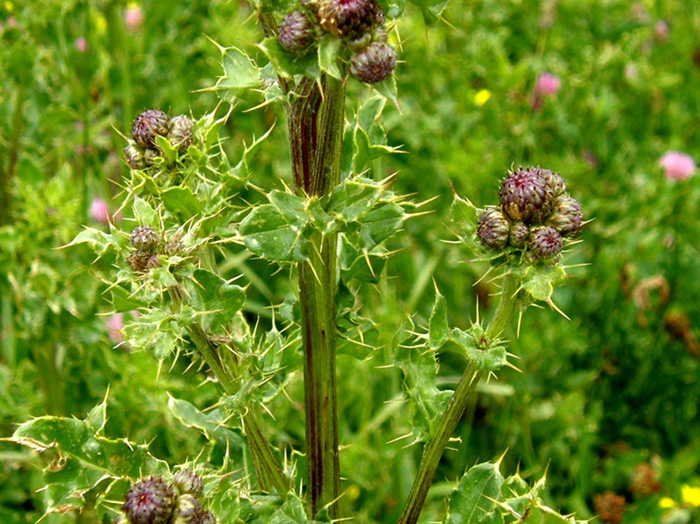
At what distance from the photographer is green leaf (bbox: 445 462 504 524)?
7.52ft

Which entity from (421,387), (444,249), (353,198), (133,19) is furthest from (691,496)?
(133,19)

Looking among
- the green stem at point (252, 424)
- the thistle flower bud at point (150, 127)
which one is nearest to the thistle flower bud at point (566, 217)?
the green stem at point (252, 424)

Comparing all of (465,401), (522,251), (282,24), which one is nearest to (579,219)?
(522,251)

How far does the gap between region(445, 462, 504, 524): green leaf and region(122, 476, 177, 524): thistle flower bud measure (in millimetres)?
825

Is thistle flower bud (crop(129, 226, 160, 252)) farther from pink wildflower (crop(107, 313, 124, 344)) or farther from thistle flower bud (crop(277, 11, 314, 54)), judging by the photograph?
pink wildflower (crop(107, 313, 124, 344))

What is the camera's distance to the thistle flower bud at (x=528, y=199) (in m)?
2.09

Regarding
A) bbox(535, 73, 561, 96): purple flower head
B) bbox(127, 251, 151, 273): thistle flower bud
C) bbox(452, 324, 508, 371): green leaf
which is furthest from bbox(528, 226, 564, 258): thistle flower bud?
bbox(535, 73, 561, 96): purple flower head

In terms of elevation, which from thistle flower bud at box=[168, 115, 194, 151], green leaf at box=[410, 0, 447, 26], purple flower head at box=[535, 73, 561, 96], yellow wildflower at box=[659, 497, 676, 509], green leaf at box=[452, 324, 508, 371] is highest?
purple flower head at box=[535, 73, 561, 96]

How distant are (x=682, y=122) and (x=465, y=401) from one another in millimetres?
4650

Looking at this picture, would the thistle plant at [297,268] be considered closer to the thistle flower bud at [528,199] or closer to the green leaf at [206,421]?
the thistle flower bud at [528,199]

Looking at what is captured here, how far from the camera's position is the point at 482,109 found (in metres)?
5.30

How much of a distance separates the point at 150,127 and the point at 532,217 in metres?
1.03

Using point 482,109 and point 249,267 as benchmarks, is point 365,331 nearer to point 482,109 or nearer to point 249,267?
point 249,267

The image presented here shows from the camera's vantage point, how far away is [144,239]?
202 centimetres
